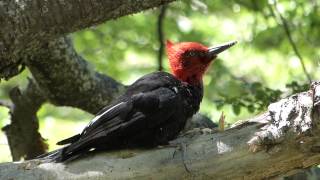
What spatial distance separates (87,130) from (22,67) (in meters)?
0.83

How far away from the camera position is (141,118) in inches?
123

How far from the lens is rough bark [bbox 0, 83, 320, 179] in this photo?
257 centimetres

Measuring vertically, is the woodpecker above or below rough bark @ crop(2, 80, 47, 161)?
below

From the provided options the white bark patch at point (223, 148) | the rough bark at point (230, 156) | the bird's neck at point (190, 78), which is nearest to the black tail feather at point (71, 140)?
the rough bark at point (230, 156)

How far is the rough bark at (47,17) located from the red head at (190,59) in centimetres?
78

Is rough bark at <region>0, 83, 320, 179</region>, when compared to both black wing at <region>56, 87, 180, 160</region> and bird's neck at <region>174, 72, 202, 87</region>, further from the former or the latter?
bird's neck at <region>174, 72, 202, 87</region>

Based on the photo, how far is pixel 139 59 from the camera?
726 centimetres

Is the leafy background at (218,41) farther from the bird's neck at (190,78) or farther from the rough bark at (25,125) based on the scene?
the bird's neck at (190,78)

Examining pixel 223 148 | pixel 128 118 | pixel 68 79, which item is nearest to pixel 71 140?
pixel 128 118

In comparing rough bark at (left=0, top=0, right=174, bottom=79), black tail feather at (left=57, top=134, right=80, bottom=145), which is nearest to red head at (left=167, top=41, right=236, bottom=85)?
rough bark at (left=0, top=0, right=174, bottom=79)

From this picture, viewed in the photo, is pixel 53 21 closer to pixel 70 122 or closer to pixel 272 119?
pixel 272 119

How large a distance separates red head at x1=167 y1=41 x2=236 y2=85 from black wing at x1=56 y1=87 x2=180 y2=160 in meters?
0.55

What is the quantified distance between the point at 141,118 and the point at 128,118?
69 millimetres

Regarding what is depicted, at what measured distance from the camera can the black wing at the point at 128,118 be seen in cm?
296
